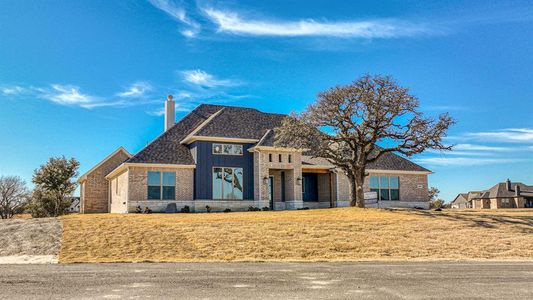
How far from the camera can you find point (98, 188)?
125 ft

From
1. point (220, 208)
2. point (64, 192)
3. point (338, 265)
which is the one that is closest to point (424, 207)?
point (220, 208)

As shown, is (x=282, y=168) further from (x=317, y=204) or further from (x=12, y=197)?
(x=12, y=197)

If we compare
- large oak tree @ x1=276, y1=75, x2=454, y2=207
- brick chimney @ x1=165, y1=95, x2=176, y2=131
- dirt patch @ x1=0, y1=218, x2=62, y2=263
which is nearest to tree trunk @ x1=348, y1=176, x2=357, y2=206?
large oak tree @ x1=276, y1=75, x2=454, y2=207

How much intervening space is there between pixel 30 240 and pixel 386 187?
2590 centimetres

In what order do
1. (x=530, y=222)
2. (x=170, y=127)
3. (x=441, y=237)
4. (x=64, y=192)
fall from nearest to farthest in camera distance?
(x=441, y=237) → (x=530, y=222) → (x=170, y=127) → (x=64, y=192)

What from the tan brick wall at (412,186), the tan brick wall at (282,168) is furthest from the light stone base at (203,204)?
the tan brick wall at (412,186)

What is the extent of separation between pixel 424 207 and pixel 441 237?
17759 mm

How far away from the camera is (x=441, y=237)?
66.5ft

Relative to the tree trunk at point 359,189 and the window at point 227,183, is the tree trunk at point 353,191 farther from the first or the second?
the window at point 227,183

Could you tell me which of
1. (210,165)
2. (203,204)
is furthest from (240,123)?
(203,204)

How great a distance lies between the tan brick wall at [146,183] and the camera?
1142 inches

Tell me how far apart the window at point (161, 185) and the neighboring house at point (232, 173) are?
60mm

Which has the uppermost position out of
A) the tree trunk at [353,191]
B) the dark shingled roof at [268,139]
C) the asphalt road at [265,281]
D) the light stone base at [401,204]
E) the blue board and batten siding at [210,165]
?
the dark shingled roof at [268,139]

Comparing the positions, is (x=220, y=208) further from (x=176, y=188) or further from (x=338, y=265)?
(x=338, y=265)
